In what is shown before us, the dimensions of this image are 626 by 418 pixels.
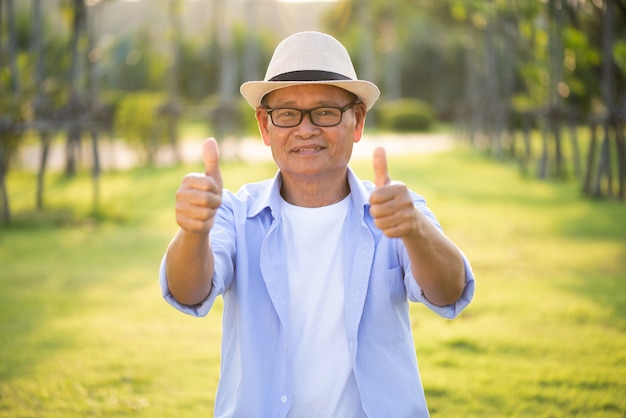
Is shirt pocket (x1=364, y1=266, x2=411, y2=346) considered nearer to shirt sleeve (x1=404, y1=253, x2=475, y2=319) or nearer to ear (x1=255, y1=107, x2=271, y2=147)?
shirt sleeve (x1=404, y1=253, x2=475, y2=319)

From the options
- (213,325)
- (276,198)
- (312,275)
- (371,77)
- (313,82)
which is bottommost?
(213,325)

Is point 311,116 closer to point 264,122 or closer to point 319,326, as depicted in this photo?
point 264,122

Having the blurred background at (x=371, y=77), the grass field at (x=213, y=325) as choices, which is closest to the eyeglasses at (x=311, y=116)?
the grass field at (x=213, y=325)

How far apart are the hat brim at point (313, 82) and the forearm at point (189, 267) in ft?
1.81

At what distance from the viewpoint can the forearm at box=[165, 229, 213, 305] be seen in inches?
81.1

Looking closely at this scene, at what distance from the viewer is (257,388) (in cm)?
225

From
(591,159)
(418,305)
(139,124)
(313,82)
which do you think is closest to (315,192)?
(313,82)

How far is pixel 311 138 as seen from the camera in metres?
2.38

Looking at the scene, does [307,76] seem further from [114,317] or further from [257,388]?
[114,317]

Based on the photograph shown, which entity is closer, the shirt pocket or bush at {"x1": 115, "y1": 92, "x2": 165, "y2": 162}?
the shirt pocket

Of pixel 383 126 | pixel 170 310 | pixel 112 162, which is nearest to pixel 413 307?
pixel 170 310

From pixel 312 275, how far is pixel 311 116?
0.49m

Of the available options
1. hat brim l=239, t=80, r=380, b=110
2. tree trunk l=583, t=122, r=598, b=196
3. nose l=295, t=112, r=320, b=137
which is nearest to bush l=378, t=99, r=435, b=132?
tree trunk l=583, t=122, r=598, b=196

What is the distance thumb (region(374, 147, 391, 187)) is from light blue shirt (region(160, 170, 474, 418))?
13.7 inches
